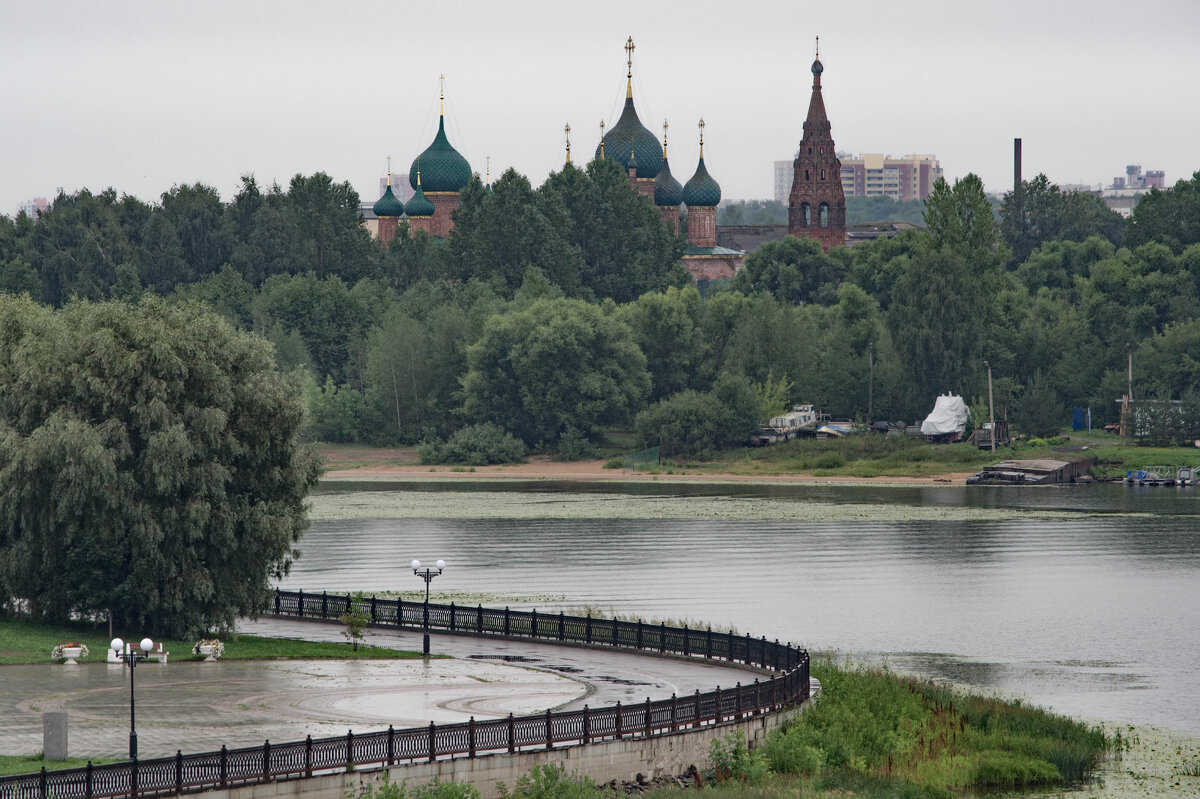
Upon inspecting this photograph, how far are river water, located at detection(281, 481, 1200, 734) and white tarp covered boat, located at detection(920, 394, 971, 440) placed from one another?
36.2 feet

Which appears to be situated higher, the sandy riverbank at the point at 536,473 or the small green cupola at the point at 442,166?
the small green cupola at the point at 442,166

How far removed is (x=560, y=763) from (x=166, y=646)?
14.7m

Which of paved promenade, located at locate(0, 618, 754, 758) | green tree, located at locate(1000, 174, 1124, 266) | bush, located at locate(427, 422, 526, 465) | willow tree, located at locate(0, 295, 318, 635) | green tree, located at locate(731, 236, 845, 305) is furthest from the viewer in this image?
green tree, located at locate(1000, 174, 1124, 266)

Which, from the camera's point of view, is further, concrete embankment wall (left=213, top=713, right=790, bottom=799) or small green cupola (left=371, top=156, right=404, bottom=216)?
small green cupola (left=371, top=156, right=404, bottom=216)

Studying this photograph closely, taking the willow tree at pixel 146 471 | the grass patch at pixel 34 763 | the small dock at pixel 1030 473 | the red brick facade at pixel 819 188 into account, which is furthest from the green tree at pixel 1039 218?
the grass patch at pixel 34 763

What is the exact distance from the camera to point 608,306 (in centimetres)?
11775

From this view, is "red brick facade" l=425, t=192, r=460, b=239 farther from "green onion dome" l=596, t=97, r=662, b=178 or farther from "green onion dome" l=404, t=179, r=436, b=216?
"green onion dome" l=596, t=97, r=662, b=178

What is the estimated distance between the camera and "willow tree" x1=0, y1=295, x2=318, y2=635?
40844 millimetres

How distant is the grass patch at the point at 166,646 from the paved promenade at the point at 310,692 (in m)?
0.72

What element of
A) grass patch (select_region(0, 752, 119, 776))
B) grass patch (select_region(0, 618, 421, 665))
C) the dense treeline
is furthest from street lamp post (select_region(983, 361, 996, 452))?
grass patch (select_region(0, 752, 119, 776))

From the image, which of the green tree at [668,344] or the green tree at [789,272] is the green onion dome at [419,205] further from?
the green tree at [668,344]

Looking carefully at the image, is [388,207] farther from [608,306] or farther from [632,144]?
[608,306]

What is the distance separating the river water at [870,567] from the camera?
4447 centimetres

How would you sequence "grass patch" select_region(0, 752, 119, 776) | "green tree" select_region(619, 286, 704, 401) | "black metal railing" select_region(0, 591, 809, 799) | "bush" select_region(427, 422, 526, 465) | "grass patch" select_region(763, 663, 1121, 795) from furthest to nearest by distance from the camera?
"green tree" select_region(619, 286, 704, 401)
"bush" select_region(427, 422, 526, 465)
"grass patch" select_region(763, 663, 1121, 795)
"grass patch" select_region(0, 752, 119, 776)
"black metal railing" select_region(0, 591, 809, 799)
